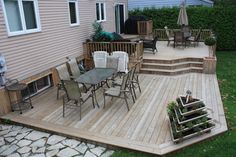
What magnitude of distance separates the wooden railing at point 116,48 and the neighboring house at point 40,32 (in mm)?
336

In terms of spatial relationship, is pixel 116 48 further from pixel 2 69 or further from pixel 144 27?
pixel 144 27

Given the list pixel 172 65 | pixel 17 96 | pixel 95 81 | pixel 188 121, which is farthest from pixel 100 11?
pixel 188 121

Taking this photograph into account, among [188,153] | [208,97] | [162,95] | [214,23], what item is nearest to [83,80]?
[162,95]

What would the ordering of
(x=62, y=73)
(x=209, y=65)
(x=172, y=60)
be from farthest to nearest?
(x=172, y=60) < (x=209, y=65) < (x=62, y=73)

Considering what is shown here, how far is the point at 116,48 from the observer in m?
9.15

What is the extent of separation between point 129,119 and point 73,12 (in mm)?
5574

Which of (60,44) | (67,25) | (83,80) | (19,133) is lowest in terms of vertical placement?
(19,133)

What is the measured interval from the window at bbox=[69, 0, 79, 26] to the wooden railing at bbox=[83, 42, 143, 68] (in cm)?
101

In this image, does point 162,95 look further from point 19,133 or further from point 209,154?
point 19,133

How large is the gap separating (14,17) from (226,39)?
1240cm

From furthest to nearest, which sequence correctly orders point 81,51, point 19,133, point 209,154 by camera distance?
point 81,51, point 19,133, point 209,154

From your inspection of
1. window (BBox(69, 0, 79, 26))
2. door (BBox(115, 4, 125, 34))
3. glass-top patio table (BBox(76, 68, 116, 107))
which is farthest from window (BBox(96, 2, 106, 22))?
glass-top patio table (BBox(76, 68, 116, 107))

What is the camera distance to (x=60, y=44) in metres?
7.95

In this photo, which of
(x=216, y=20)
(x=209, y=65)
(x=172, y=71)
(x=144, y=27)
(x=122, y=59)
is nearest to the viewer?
(x=122, y=59)
